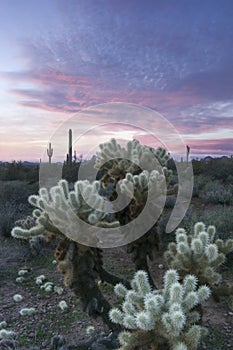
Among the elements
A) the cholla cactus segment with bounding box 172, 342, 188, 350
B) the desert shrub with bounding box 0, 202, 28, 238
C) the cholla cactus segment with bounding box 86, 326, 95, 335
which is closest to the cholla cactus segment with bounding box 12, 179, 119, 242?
the cholla cactus segment with bounding box 86, 326, 95, 335

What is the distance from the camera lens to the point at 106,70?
6.83m

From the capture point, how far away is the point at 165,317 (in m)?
2.23

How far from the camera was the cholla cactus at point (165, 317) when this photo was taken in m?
2.24

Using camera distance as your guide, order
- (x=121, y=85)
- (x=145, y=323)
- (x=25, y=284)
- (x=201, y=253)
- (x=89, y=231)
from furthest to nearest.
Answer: (x=121, y=85)
(x=25, y=284)
(x=89, y=231)
(x=201, y=253)
(x=145, y=323)

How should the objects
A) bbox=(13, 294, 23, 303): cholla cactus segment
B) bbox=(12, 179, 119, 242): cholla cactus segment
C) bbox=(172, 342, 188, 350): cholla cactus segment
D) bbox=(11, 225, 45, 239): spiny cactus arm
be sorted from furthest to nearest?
bbox=(13, 294, 23, 303): cholla cactus segment → bbox=(11, 225, 45, 239): spiny cactus arm → bbox=(12, 179, 119, 242): cholla cactus segment → bbox=(172, 342, 188, 350): cholla cactus segment

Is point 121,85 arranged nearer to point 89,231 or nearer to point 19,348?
point 89,231

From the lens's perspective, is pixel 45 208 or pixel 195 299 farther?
pixel 45 208

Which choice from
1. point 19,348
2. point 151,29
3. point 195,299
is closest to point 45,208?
point 19,348

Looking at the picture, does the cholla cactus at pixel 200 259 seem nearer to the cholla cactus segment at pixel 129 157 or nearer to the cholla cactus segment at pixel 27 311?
the cholla cactus segment at pixel 129 157

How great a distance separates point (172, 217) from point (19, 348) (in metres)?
4.00

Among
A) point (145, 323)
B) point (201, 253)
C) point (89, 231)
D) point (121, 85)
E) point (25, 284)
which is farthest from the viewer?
point (121, 85)

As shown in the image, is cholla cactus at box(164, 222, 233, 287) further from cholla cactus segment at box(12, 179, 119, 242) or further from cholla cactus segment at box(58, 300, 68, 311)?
cholla cactus segment at box(58, 300, 68, 311)

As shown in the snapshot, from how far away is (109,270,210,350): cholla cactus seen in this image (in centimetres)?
224

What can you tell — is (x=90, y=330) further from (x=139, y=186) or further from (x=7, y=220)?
(x=7, y=220)
